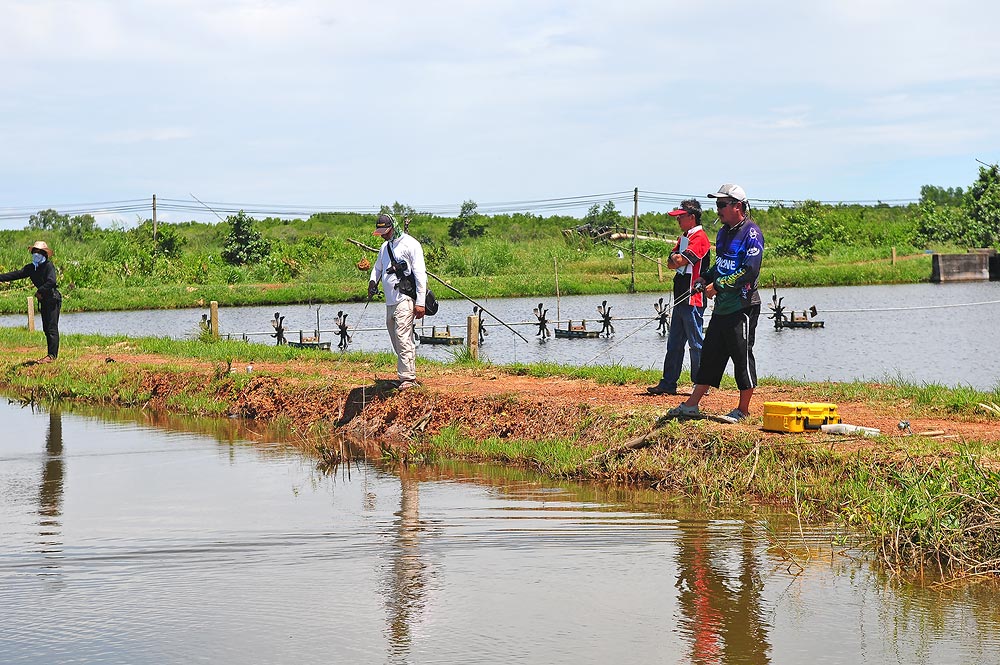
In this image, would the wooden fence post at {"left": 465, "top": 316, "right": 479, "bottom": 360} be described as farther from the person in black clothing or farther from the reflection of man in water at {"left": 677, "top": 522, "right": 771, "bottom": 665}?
the reflection of man in water at {"left": 677, "top": 522, "right": 771, "bottom": 665}

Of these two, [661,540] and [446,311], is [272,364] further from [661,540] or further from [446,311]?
[446,311]

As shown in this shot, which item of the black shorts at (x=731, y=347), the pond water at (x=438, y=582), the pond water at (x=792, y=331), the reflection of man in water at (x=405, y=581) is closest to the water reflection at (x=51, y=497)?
the pond water at (x=438, y=582)

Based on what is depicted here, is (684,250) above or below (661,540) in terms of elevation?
above

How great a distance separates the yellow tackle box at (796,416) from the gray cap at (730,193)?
5.54ft

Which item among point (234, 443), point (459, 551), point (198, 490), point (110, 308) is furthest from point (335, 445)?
point (110, 308)

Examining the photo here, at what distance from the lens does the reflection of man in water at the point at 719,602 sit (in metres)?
5.99

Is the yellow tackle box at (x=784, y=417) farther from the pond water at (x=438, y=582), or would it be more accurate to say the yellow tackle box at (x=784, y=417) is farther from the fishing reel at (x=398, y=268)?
the fishing reel at (x=398, y=268)

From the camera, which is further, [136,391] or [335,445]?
[136,391]

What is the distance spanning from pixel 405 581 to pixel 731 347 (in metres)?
3.60

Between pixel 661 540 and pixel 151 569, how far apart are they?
3413 millimetres

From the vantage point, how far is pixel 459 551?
311 inches

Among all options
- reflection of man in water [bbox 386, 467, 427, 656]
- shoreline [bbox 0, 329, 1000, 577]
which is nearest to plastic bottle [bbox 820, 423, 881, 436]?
shoreline [bbox 0, 329, 1000, 577]

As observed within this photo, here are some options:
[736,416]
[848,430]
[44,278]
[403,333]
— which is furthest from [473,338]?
[848,430]

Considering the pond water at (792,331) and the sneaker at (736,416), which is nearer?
the sneaker at (736,416)
